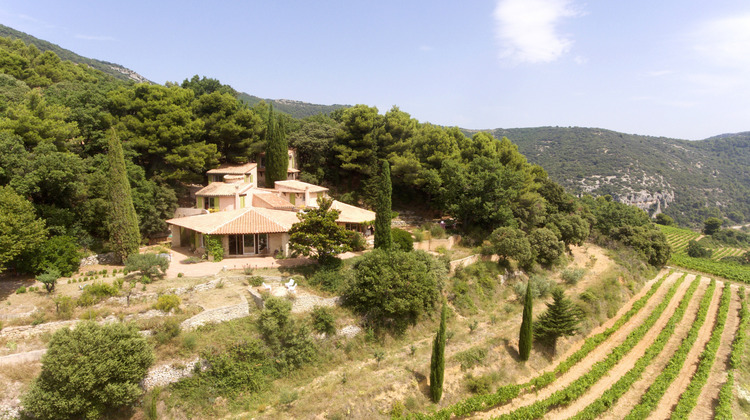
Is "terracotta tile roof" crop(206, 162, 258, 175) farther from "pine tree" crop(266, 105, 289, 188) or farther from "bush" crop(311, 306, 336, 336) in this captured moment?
"bush" crop(311, 306, 336, 336)

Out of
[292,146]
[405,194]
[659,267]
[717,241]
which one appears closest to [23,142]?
[292,146]

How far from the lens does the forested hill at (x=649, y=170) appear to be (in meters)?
96.3

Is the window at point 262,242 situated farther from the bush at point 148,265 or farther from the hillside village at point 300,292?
the bush at point 148,265

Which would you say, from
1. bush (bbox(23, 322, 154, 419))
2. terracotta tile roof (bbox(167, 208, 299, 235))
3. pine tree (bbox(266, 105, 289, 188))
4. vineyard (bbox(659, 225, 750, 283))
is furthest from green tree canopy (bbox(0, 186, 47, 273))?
vineyard (bbox(659, 225, 750, 283))

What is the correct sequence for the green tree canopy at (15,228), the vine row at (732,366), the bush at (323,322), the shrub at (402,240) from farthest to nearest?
the shrub at (402,240)
the bush at (323,322)
the vine row at (732,366)
the green tree canopy at (15,228)

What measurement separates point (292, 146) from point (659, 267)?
136 ft

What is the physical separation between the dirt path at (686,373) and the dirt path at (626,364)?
848 millimetres

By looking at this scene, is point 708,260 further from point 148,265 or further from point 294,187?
point 148,265

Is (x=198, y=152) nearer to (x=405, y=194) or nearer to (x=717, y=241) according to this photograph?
(x=405, y=194)

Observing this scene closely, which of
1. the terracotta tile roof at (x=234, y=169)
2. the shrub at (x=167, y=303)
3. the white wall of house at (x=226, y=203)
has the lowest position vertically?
the shrub at (x=167, y=303)

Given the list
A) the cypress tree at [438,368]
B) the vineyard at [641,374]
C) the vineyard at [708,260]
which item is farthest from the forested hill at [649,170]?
the cypress tree at [438,368]

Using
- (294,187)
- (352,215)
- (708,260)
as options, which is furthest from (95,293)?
(708,260)

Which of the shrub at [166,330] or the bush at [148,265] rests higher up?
the bush at [148,265]

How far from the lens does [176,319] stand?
15414 millimetres
